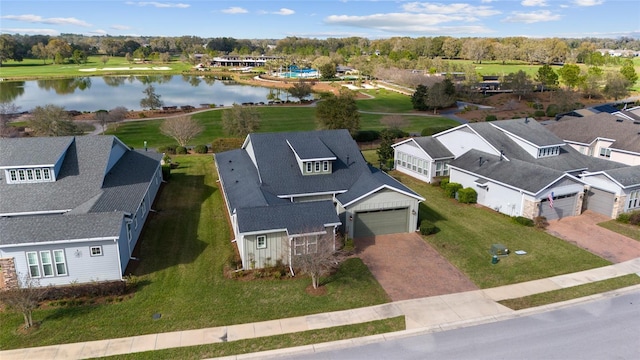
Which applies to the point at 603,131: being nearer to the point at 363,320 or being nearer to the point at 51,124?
the point at 363,320

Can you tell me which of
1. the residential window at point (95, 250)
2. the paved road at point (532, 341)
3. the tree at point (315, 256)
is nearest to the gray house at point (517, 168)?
the paved road at point (532, 341)

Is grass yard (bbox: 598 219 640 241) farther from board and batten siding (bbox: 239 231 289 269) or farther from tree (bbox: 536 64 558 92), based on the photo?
tree (bbox: 536 64 558 92)

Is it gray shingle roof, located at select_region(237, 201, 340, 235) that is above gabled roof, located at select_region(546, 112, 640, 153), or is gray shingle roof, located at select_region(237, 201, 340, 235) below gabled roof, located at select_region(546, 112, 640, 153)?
below

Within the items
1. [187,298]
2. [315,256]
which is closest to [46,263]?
[187,298]

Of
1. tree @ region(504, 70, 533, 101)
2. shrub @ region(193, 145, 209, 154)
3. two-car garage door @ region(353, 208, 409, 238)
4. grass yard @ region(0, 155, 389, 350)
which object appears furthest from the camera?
tree @ region(504, 70, 533, 101)

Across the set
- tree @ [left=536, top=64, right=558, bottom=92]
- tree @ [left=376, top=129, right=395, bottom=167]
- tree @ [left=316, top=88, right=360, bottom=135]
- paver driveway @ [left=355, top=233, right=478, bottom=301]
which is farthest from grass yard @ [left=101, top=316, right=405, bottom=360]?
tree @ [left=536, top=64, right=558, bottom=92]

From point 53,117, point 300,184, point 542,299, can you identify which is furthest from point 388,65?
point 542,299

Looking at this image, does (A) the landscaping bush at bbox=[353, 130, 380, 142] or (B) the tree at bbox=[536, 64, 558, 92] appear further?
(B) the tree at bbox=[536, 64, 558, 92]
